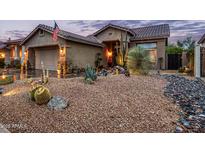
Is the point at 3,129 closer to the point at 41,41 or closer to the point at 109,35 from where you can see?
the point at 41,41

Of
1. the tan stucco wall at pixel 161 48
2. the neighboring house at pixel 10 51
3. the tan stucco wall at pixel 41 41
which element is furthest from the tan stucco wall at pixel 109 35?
the neighboring house at pixel 10 51

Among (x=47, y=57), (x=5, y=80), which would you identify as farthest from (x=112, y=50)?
(x=5, y=80)

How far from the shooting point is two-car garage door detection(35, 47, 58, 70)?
8781mm

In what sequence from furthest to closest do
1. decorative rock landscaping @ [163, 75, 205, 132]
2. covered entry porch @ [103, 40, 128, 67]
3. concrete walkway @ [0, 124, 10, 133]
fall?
1. covered entry porch @ [103, 40, 128, 67]
2. decorative rock landscaping @ [163, 75, 205, 132]
3. concrete walkway @ [0, 124, 10, 133]

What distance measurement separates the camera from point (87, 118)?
10.2 feet

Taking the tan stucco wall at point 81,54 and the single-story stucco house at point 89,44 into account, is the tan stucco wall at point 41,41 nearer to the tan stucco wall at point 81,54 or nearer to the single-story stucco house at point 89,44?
the single-story stucco house at point 89,44

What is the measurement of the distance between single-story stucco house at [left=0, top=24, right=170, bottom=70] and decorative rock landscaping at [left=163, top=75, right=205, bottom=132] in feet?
13.1

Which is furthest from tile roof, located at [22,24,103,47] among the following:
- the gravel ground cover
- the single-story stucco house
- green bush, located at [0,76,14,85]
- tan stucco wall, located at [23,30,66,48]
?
the gravel ground cover

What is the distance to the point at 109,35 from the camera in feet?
38.6

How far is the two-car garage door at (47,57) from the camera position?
878 centimetres

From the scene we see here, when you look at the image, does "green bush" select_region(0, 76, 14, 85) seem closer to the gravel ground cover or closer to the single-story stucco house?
Result: the gravel ground cover

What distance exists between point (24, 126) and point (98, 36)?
983 centimetres
